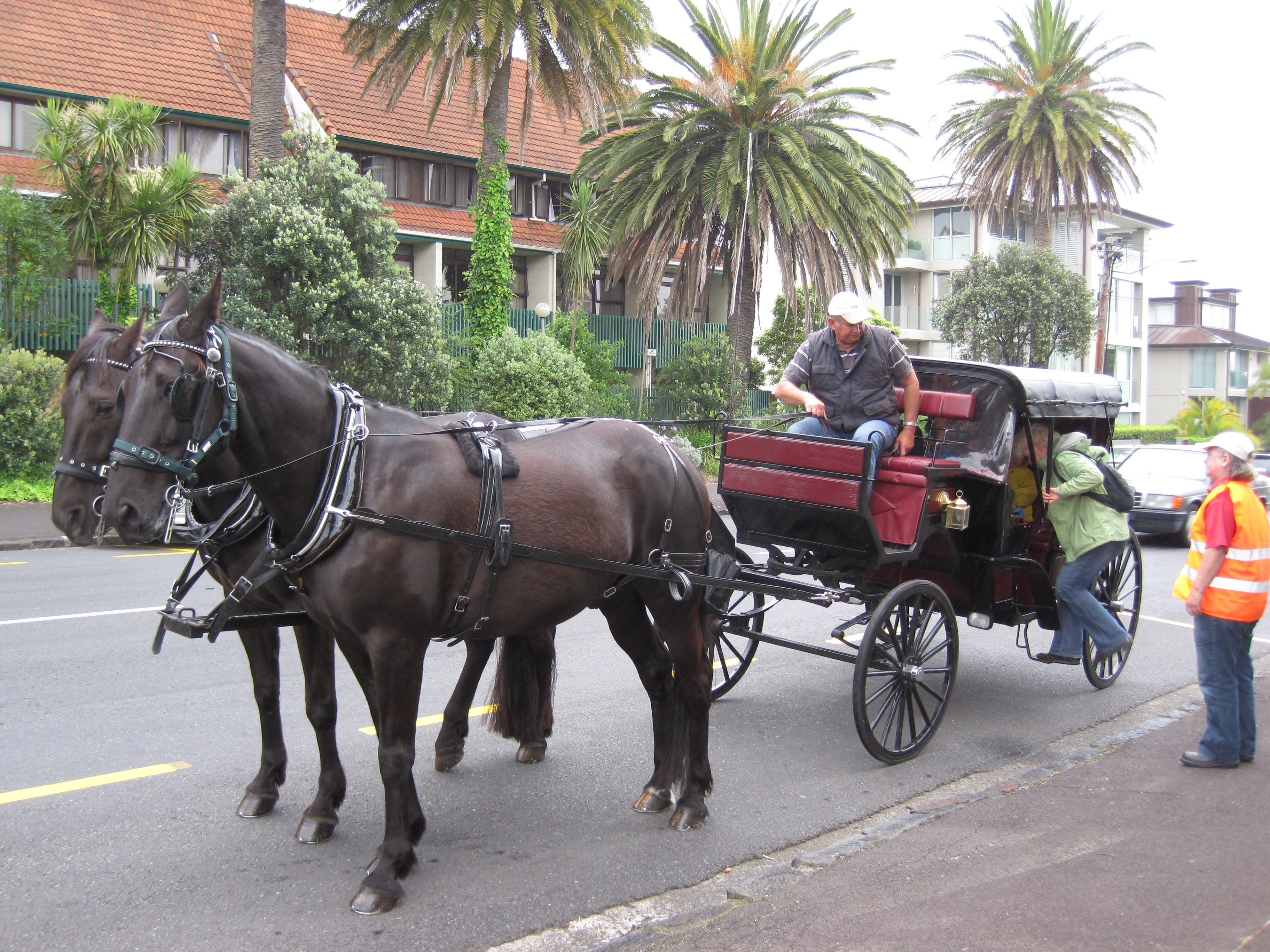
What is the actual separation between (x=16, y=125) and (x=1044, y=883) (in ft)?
85.7

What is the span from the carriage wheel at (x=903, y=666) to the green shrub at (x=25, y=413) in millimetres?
15305

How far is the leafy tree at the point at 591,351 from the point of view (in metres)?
25.4

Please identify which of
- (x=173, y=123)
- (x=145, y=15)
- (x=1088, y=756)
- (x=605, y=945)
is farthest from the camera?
(x=145, y=15)

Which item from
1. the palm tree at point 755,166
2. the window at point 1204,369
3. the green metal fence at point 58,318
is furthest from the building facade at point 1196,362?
the green metal fence at point 58,318

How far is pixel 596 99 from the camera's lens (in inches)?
843

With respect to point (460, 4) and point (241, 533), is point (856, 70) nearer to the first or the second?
point (460, 4)

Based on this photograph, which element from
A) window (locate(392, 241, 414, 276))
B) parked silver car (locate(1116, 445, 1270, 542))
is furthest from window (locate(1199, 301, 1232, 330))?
parked silver car (locate(1116, 445, 1270, 542))

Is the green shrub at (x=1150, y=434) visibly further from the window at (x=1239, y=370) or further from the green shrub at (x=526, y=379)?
the green shrub at (x=526, y=379)

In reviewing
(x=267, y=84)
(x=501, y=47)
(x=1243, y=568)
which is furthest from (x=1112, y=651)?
(x=501, y=47)

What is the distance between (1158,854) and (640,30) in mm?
20146

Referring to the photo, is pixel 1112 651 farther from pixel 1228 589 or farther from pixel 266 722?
pixel 266 722

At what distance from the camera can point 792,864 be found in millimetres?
4289

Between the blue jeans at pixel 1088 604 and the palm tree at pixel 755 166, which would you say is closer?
the blue jeans at pixel 1088 604

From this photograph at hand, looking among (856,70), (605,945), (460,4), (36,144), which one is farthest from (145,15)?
(605,945)
